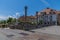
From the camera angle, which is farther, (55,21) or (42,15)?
(42,15)

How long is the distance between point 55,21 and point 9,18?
22074mm

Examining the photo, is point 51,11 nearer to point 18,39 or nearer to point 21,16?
point 21,16

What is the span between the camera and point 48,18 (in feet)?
223

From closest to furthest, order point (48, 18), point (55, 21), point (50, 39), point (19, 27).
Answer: point (50, 39) < point (19, 27) < point (55, 21) < point (48, 18)

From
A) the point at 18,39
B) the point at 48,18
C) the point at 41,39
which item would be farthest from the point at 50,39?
the point at 48,18

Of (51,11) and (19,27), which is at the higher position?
(51,11)

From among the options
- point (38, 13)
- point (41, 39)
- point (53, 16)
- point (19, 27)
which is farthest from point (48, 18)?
point (41, 39)

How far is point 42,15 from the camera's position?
71188mm

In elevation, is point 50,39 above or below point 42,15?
below

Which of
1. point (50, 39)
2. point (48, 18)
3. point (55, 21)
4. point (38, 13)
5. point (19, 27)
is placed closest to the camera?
point (50, 39)

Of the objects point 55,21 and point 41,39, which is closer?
point 41,39

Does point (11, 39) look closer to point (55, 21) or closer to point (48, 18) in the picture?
point (55, 21)

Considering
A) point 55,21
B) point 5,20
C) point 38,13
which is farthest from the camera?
point 38,13

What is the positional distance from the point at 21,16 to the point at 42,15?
41.0ft
